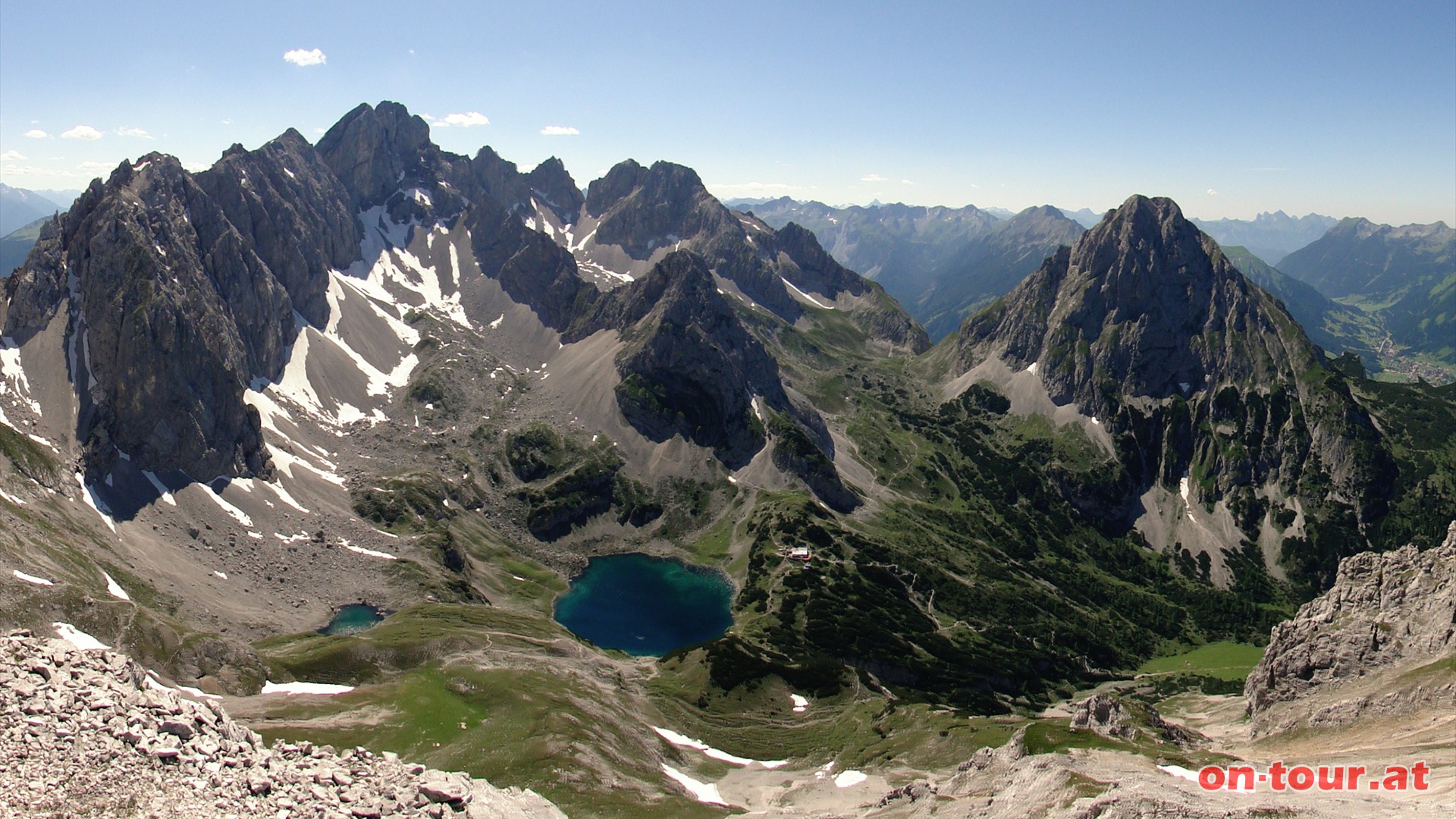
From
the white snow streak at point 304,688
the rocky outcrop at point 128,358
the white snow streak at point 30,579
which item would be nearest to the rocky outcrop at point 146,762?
the white snow streak at point 304,688

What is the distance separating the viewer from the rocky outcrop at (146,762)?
113ft

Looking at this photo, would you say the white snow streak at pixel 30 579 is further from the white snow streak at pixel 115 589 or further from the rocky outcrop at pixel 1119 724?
the rocky outcrop at pixel 1119 724

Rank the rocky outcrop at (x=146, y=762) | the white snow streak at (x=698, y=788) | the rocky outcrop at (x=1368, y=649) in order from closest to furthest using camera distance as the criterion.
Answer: the rocky outcrop at (x=146, y=762), the rocky outcrop at (x=1368, y=649), the white snow streak at (x=698, y=788)

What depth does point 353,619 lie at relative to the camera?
161 m

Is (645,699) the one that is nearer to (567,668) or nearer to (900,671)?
(567,668)

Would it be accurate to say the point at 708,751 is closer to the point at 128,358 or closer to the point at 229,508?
the point at 229,508

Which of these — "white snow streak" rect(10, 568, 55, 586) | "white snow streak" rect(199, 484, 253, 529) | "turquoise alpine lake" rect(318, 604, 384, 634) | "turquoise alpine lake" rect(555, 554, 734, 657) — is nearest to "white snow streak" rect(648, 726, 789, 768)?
"turquoise alpine lake" rect(555, 554, 734, 657)

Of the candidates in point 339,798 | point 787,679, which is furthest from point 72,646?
point 787,679

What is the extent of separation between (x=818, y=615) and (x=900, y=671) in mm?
25315

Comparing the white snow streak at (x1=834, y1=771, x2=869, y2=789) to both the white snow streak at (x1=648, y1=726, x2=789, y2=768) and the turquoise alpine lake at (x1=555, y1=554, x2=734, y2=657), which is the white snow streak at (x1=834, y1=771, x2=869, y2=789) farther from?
the turquoise alpine lake at (x1=555, y1=554, x2=734, y2=657)

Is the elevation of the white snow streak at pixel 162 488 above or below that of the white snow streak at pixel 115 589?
above

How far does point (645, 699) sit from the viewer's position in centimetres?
11625

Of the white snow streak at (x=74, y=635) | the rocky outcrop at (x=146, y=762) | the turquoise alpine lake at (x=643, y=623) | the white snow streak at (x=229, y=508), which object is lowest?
the turquoise alpine lake at (x=643, y=623)

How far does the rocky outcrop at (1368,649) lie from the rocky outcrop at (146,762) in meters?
88.1
